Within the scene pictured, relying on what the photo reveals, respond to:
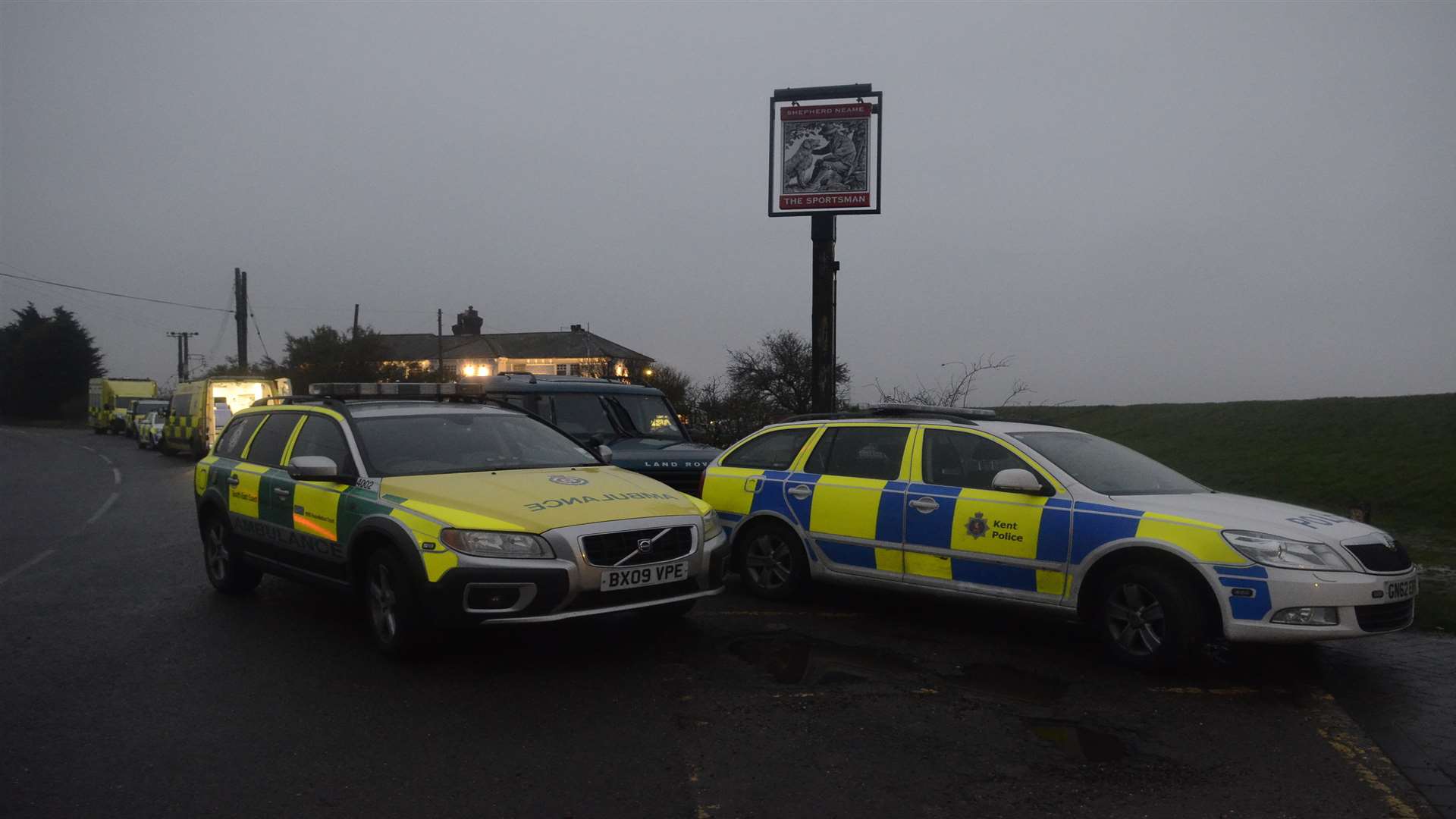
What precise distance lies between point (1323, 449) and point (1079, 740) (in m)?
21.4

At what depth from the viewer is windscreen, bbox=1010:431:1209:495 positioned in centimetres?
670

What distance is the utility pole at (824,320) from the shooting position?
15.1 metres

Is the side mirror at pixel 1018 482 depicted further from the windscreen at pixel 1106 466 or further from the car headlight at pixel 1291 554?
the car headlight at pixel 1291 554

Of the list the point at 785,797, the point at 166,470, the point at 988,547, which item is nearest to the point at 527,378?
the point at 988,547

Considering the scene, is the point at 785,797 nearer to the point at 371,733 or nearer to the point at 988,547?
the point at 371,733

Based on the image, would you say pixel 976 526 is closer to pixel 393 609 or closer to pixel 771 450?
pixel 771 450

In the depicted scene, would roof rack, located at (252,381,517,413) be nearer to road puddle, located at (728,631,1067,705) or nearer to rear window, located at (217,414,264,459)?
rear window, located at (217,414,264,459)

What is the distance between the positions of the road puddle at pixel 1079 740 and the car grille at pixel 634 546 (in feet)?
7.37

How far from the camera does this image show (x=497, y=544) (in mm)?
5820

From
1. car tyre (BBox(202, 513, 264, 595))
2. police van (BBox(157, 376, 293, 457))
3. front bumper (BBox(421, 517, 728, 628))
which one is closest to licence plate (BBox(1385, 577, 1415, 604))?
front bumper (BBox(421, 517, 728, 628))

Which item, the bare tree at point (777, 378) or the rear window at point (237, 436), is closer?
the rear window at point (237, 436)

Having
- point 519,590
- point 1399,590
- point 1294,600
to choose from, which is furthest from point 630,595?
Result: point 1399,590

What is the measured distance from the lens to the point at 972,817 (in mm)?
3953

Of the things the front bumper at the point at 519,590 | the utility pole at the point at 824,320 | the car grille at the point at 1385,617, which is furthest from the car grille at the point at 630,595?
the utility pole at the point at 824,320
